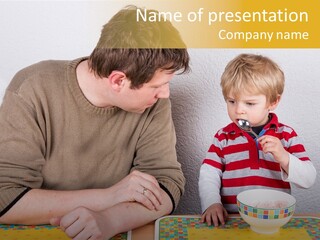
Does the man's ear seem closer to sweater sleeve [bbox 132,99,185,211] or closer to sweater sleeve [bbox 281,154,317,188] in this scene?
sweater sleeve [bbox 132,99,185,211]

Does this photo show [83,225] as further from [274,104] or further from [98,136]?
[274,104]

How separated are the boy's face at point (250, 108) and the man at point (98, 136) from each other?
0.09 m

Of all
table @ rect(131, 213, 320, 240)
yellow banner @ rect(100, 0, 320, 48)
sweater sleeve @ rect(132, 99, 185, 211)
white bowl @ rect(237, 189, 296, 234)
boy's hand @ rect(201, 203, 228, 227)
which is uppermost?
yellow banner @ rect(100, 0, 320, 48)

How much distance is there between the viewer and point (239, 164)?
0.76 metres

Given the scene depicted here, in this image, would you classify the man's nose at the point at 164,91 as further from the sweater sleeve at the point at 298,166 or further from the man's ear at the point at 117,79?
the sweater sleeve at the point at 298,166

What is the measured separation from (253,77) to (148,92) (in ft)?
0.52

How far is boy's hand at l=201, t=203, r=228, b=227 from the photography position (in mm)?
655

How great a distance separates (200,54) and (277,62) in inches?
4.7

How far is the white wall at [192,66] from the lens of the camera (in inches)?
27.8

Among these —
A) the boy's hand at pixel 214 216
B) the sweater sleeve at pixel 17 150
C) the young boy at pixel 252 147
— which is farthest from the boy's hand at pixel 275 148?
the sweater sleeve at pixel 17 150

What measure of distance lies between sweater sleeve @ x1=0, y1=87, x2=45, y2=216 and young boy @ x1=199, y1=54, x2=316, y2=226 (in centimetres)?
25

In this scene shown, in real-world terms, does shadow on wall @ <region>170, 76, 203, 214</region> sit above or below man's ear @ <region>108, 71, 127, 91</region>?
below

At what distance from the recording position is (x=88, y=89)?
74cm

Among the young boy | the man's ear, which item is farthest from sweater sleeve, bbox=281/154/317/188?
the man's ear
